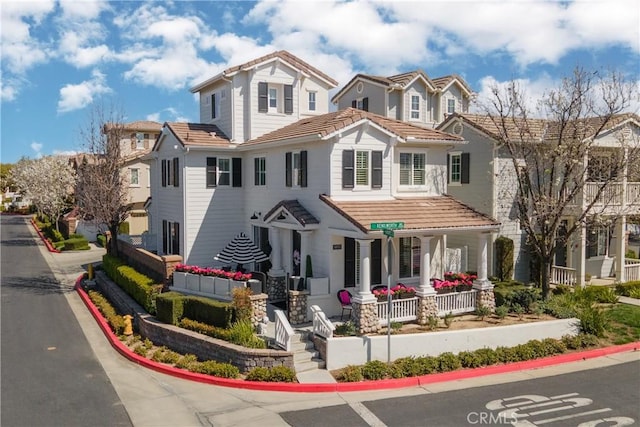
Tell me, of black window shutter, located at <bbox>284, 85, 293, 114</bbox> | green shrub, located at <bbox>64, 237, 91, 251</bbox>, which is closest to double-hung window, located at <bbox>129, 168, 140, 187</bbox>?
green shrub, located at <bbox>64, 237, 91, 251</bbox>

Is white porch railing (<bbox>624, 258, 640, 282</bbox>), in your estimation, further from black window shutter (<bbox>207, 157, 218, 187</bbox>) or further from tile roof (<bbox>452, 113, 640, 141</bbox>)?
black window shutter (<bbox>207, 157, 218, 187</bbox>)

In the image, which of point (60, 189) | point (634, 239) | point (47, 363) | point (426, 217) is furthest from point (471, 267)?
point (60, 189)

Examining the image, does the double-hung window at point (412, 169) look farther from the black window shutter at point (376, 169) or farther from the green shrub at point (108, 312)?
the green shrub at point (108, 312)

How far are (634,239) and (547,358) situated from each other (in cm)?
3291

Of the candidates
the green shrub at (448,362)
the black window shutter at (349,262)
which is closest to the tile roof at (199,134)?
the black window shutter at (349,262)

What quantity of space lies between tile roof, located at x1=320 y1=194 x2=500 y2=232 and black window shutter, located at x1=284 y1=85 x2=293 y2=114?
818cm

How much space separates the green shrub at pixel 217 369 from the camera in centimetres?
1491

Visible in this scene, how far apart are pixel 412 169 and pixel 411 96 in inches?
609

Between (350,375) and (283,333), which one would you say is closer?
(350,375)

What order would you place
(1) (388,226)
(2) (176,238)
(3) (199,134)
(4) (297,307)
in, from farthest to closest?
(2) (176,238) → (3) (199,134) → (4) (297,307) → (1) (388,226)

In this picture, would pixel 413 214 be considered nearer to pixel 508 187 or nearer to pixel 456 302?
pixel 456 302

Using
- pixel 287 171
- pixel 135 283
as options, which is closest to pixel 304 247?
pixel 287 171

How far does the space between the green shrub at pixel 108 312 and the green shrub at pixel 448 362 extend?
11642mm
